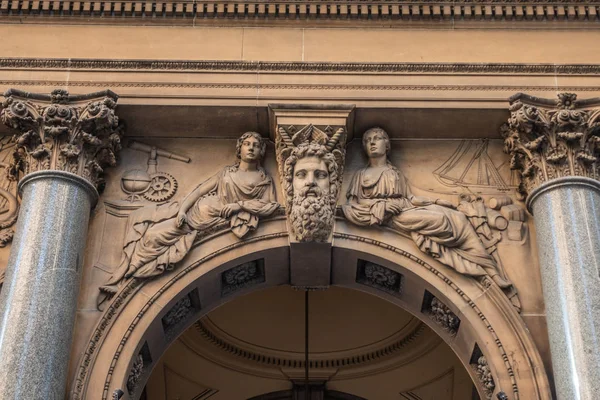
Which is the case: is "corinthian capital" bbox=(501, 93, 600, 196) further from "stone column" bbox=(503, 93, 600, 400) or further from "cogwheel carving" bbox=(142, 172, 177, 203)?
"cogwheel carving" bbox=(142, 172, 177, 203)

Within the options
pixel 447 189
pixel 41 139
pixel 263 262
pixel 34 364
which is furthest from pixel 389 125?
pixel 34 364

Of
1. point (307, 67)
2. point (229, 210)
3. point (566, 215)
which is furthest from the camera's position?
point (307, 67)

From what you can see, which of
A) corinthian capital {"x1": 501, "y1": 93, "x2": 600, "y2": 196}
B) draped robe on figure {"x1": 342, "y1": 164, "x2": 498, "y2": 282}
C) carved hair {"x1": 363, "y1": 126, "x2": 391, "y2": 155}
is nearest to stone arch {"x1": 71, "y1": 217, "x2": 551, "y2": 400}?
draped robe on figure {"x1": 342, "y1": 164, "x2": 498, "y2": 282}

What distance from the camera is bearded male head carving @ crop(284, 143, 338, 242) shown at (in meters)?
13.6

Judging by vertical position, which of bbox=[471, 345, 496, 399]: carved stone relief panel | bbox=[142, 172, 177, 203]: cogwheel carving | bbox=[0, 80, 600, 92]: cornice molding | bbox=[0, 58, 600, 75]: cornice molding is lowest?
bbox=[471, 345, 496, 399]: carved stone relief panel

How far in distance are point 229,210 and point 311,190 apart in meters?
1.14

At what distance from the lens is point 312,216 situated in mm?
13578

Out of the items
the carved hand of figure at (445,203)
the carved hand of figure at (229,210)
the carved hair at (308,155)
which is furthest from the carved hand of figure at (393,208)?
the carved hand of figure at (229,210)

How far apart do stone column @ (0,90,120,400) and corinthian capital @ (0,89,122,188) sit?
1 cm

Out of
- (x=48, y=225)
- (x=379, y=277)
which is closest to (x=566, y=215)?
(x=379, y=277)

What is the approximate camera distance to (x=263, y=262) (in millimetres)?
14227

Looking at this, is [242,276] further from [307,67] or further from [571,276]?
[571,276]

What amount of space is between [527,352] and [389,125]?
374cm

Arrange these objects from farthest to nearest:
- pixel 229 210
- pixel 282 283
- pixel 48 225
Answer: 1. pixel 282 283
2. pixel 229 210
3. pixel 48 225
